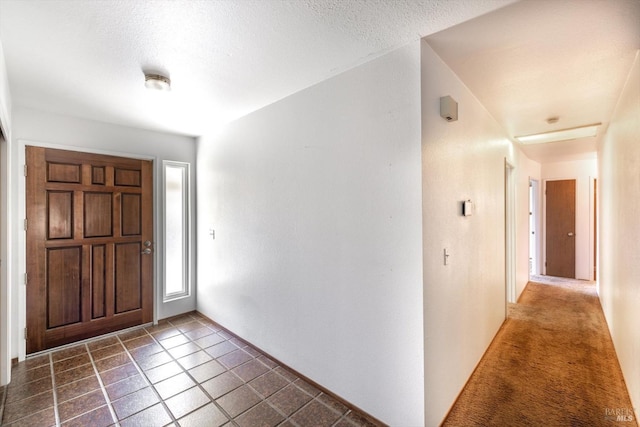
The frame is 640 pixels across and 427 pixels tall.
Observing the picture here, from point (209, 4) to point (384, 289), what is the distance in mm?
1820

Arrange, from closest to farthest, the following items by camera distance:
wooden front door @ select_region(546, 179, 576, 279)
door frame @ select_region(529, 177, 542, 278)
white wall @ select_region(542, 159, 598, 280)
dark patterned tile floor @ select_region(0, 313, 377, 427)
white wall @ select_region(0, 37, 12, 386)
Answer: dark patterned tile floor @ select_region(0, 313, 377, 427) → white wall @ select_region(0, 37, 12, 386) → white wall @ select_region(542, 159, 598, 280) → wooden front door @ select_region(546, 179, 576, 279) → door frame @ select_region(529, 177, 542, 278)

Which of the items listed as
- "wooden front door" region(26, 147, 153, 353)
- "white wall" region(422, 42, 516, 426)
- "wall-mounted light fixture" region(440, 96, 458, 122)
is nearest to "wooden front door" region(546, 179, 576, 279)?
"white wall" region(422, 42, 516, 426)

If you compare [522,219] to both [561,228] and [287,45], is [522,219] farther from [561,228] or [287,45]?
[287,45]

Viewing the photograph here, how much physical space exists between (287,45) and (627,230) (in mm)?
2779

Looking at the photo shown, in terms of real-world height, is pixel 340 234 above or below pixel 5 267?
above

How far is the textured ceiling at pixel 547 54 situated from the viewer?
4.73ft

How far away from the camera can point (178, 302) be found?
3.74 m

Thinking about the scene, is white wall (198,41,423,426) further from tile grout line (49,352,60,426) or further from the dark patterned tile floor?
tile grout line (49,352,60,426)

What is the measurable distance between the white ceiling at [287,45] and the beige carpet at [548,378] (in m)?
2.31

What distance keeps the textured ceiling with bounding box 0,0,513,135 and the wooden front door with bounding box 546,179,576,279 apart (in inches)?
231

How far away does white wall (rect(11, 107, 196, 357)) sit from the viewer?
8.83 feet

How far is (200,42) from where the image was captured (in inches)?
67.2

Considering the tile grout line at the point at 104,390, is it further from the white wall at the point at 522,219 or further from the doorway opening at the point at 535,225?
the doorway opening at the point at 535,225

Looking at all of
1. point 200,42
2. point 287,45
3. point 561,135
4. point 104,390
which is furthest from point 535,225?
point 104,390
